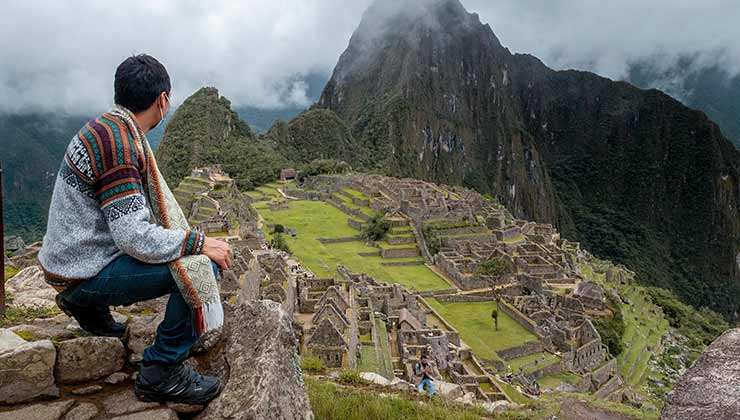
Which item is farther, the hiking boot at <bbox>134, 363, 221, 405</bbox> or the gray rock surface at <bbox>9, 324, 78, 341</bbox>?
the gray rock surface at <bbox>9, 324, 78, 341</bbox>

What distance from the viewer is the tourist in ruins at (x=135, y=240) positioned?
2.36 m

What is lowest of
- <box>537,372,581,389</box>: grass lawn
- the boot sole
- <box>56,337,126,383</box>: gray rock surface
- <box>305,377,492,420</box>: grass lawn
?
<box>537,372,581,389</box>: grass lawn

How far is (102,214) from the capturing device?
8.08ft

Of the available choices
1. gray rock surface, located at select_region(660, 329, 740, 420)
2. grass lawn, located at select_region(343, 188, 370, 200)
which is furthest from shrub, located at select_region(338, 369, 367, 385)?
grass lawn, located at select_region(343, 188, 370, 200)

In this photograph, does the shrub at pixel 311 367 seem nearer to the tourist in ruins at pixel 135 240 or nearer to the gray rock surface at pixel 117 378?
the gray rock surface at pixel 117 378

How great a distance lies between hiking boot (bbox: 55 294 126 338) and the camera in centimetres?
275

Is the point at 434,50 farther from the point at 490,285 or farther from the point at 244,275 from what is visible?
the point at 244,275

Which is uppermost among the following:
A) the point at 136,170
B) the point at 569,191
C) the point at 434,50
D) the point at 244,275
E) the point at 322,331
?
the point at 434,50

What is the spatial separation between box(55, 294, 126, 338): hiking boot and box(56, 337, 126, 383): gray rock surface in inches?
5.0

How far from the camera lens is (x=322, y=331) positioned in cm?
1045

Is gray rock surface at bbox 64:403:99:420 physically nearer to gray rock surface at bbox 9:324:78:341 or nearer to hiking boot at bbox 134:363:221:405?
hiking boot at bbox 134:363:221:405

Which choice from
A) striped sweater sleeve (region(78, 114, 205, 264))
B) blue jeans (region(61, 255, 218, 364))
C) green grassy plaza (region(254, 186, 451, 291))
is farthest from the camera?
green grassy plaza (region(254, 186, 451, 291))

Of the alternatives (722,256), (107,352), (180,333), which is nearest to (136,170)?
(180,333)

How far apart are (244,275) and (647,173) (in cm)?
13616
